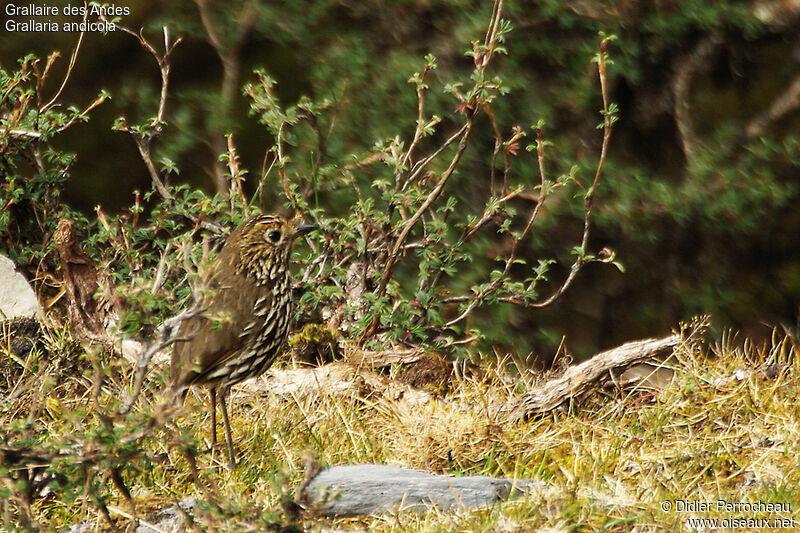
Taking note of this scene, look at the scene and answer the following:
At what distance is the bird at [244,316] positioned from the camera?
4598mm

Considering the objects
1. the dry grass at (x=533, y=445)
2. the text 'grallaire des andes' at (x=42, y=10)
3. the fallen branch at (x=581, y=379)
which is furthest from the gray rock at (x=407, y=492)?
the text 'grallaire des andes' at (x=42, y=10)

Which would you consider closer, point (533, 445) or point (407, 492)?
point (407, 492)

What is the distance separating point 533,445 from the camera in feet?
16.3

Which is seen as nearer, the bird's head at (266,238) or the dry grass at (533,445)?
the dry grass at (533,445)

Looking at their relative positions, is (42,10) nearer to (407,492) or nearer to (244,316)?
(244,316)

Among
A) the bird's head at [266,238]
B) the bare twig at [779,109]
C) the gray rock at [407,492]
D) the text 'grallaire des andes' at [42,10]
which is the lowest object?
the gray rock at [407,492]

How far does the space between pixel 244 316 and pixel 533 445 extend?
5.11 feet

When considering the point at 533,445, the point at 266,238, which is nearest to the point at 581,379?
the point at 533,445

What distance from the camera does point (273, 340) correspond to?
4797 mm

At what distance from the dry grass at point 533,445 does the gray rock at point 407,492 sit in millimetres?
65

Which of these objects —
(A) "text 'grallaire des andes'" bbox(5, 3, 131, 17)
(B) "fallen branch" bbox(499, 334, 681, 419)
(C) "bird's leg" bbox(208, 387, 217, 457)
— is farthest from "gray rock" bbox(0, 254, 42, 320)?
(B) "fallen branch" bbox(499, 334, 681, 419)

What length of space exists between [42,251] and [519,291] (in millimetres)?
2989

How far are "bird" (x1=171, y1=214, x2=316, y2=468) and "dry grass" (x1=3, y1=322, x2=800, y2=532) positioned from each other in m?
0.31

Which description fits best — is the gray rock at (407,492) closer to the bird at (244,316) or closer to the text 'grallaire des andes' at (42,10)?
the bird at (244,316)
